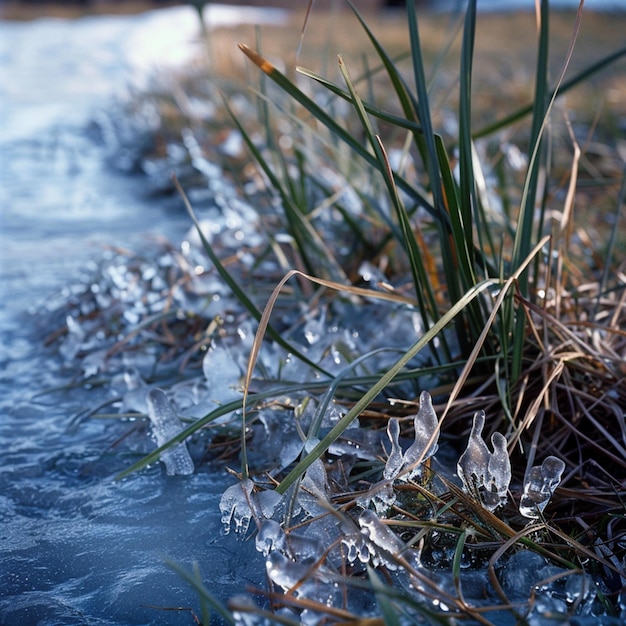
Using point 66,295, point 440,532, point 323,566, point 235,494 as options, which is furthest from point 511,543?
point 66,295

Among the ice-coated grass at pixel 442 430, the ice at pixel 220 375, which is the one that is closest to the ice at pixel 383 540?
the ice-coated grass at pixel 442 430

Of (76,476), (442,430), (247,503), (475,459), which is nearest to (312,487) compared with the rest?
(247,503)

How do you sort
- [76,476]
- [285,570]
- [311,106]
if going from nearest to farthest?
1. [285,570]
2. [311,106]
3. [76,476]

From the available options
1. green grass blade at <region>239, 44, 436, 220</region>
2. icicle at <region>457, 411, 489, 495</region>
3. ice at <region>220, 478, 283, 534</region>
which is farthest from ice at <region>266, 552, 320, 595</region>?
green grass blade at <region>239, 44, 436, 220</region>

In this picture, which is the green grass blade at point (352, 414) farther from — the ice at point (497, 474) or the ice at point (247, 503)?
the ice at point (497, 474)

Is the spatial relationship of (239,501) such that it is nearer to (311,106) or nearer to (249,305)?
(249,305)

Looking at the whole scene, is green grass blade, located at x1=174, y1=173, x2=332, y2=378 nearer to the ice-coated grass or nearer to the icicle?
the ice-coated grass

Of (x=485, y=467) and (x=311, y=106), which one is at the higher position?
(x=311, y=106)
